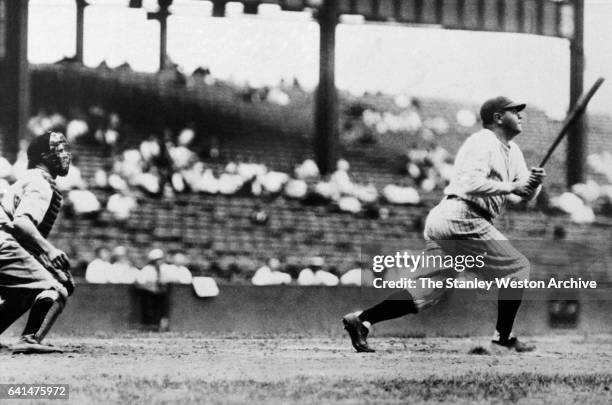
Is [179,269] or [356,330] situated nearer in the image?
[356,330]

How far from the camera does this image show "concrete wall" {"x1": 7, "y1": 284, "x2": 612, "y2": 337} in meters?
8.46

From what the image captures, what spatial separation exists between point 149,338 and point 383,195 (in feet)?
11.5

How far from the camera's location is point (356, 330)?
638cm

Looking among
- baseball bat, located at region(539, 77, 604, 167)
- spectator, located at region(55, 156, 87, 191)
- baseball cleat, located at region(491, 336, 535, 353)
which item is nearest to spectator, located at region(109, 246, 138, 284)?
spectator, located at region(55, 156, 87, 191)

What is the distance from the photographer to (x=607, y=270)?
1035 cm

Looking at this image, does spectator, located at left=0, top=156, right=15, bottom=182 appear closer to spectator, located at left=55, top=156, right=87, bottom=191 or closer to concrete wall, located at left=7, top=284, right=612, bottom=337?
spectator, located at left=55, top=156, right=87, bottom=191

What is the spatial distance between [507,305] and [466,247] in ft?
1.26

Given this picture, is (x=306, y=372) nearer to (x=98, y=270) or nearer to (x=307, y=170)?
(x=98, y=270)

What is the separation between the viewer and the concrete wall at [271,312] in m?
8.46

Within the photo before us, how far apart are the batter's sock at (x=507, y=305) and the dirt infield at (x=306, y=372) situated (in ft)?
0.58

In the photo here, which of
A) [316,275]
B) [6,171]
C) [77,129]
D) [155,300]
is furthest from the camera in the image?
[77,129]

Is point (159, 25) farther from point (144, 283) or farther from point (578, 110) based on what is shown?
point (578, 110)

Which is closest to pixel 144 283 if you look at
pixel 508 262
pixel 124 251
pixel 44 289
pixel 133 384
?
pixel 124 251

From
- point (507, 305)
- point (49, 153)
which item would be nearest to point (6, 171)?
point (49, 153)
